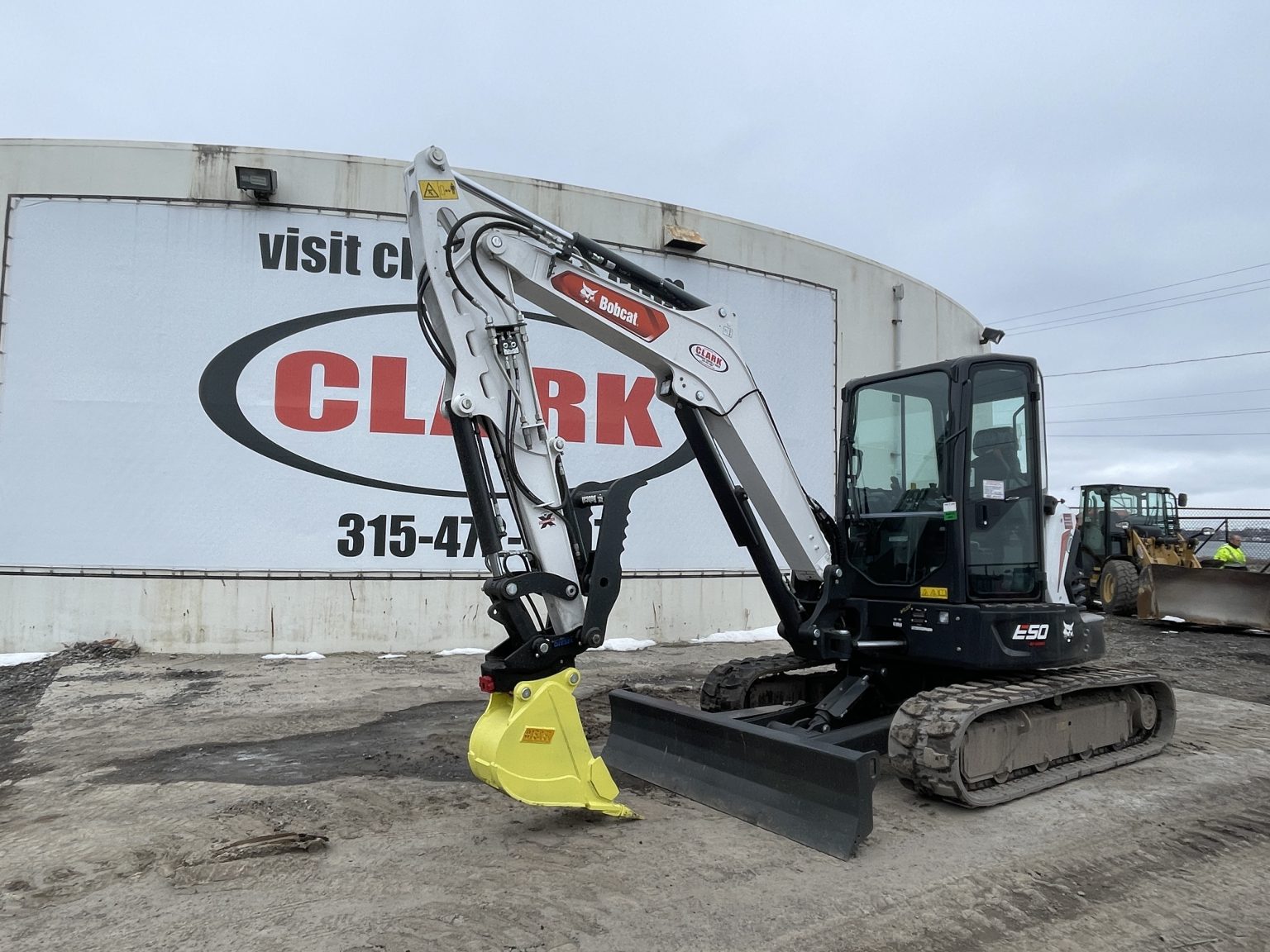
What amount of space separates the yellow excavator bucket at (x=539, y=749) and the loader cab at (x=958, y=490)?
2.50m

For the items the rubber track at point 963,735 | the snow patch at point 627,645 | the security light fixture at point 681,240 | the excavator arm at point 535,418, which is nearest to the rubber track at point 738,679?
the rubber track at point 963,735

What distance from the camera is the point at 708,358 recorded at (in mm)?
5227

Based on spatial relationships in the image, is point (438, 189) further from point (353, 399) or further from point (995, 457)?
point (353, 399)

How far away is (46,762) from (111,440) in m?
5.04

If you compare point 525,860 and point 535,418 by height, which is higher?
point 535,418

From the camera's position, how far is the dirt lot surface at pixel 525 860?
11.4 ft

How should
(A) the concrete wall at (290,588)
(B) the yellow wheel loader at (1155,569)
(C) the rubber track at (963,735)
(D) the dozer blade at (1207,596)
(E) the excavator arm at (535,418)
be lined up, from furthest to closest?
(B) the yellow wheel loader at (1155,569) < (D) the dozer blade at (1207,596) < (A) the concrete wall at (290,588) < (C) the rubber track at (963,735) < (E) the excavator arm at (535,418)

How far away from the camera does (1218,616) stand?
13.6 metres

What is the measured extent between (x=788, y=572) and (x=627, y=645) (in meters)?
5.68

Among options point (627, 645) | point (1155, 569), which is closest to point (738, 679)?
point (627, 645)

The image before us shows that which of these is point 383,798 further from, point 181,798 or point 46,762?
point 46,762

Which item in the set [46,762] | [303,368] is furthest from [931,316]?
[46,762]

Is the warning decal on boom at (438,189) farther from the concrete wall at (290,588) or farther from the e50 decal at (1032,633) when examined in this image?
the concrete wall at (290,588)

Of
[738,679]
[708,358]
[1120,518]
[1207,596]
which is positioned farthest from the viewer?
[1120,518]
